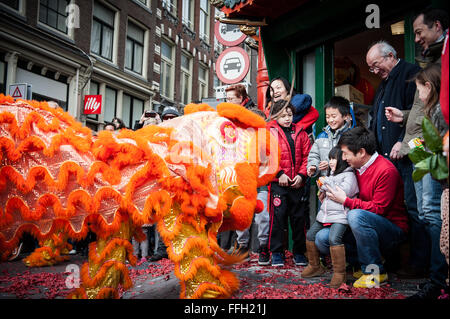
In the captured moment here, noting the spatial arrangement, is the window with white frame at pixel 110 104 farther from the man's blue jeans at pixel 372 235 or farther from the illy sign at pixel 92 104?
the man's blue jeans at pixel 372 235

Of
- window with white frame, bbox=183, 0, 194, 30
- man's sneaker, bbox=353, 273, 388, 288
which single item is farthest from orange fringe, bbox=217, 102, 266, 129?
window with white frame, bbox=183, 0, 194, 30

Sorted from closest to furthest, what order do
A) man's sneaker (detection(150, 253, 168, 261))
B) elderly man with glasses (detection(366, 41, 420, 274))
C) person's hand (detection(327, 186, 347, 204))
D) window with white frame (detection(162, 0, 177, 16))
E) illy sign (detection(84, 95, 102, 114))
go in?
person's hand (detection(327, 186, 347, 204)) → elderly man with glasses (detection(366, 41, 420, 274)) → man's sneaker (detection(150, 253, 168, 261)) → illy sign (detection(84, 95, 102, 114)) → window with white frame (detection(162, 0, 177, 16))

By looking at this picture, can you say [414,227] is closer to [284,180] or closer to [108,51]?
[284,180]

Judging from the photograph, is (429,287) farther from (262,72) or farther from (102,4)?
(102,4)

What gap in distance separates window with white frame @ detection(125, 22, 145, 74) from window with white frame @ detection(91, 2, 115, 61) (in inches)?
36.2

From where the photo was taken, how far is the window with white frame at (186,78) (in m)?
17.6

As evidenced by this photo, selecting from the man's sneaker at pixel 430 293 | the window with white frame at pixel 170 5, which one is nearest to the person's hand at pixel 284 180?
the man's sneaker at pixel 430 293

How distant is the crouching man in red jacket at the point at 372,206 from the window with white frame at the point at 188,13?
16.0 meters

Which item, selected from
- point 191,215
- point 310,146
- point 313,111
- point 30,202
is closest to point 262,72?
point 313,111

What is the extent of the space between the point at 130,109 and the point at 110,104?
108cm

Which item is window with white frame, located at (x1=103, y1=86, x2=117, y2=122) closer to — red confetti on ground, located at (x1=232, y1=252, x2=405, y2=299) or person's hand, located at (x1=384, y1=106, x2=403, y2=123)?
red confetti on ground, located at (x1=232, y1=252, x2=405, y2=299)

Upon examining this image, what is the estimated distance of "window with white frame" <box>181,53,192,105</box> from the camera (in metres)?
17.6

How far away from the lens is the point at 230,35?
311 inches
